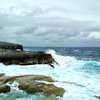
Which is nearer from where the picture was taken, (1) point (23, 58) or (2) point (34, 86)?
(2) point (34, 86)

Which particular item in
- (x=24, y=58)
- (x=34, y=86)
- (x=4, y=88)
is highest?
(x=24, y=58)

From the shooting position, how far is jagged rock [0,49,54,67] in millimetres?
27922

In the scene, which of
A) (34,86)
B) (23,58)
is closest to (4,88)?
(34,86)

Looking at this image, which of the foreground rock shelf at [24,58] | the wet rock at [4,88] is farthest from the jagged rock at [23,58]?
the wet rock at [4,88]

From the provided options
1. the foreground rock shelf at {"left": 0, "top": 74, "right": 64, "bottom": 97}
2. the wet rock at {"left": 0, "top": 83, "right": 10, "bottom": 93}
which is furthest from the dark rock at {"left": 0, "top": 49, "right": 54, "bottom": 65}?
the wet rock at {"left": 0, "top": 83, "right": 10, "bottom": 93}

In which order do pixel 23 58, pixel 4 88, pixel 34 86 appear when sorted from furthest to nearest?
pixel 23 58 → pixel 34 86 → pixel 4 88

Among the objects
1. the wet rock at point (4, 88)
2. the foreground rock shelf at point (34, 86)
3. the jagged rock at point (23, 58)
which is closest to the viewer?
the foreground rock shelf at point (34, 86)

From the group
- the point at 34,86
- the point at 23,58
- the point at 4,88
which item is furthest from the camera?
the point at 23,58

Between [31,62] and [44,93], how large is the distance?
16.2 meters

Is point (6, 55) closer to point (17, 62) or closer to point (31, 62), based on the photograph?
point (17, 62)

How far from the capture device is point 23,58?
94.3 feet

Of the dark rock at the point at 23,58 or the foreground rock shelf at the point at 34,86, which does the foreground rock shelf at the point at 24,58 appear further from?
the foreground rock shelf at the point at 34,86

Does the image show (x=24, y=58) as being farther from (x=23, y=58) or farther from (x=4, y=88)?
(x=4, y=88)

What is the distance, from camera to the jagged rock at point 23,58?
27.9 m
